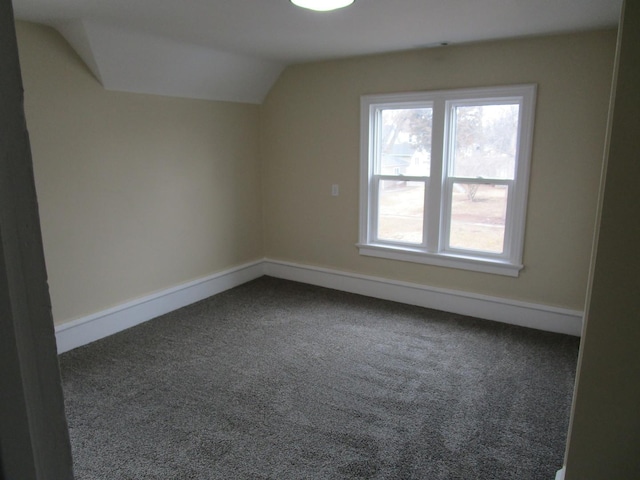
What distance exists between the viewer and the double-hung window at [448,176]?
3992 mm

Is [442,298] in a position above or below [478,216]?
below

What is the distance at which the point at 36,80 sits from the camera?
3.28 meters

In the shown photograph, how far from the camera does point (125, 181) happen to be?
13.1 ft

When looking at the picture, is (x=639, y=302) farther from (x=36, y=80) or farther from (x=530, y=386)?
(x=36, y=80)

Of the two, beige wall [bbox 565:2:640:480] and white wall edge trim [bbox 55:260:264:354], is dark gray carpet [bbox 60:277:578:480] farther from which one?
beige wall [bbox 565:2:640:480]

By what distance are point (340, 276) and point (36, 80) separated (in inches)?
128

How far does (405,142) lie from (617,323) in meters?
3.14

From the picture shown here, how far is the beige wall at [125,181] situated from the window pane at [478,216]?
7.59ft

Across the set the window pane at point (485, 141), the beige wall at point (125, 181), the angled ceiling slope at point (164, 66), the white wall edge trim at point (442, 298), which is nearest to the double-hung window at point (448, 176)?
the window pane at point (485, 141)

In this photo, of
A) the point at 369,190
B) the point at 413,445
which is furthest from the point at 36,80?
the point at 413,445

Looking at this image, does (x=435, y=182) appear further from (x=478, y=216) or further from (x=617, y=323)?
(x=617, y=323)

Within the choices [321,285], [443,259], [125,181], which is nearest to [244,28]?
[125,181]

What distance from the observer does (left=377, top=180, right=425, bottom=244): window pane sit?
4.58m

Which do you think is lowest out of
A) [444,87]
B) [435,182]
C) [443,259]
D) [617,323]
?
[443,259]
